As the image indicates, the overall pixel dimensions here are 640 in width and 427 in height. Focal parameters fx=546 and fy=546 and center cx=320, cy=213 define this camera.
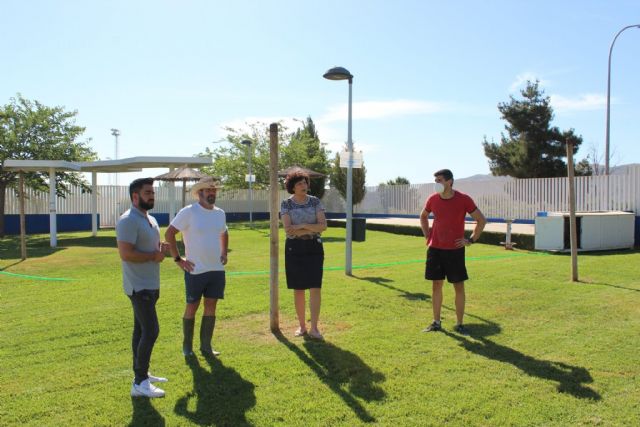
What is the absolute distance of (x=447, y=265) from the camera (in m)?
5.71

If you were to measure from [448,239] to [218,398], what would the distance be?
9.63 feet

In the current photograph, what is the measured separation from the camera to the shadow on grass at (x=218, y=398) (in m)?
3.56

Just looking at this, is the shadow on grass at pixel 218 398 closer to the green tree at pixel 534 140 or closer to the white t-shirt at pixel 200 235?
the white t-shirt at pixel 200 235

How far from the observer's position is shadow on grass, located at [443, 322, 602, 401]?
4055mm

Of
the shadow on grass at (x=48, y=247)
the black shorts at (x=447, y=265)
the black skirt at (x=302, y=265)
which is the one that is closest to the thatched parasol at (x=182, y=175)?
the shadow on grass at (x=48, y=247)

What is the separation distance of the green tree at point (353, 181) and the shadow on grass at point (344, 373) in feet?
93.5

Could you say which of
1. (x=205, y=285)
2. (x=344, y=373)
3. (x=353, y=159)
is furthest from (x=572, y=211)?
(x=205, y=285)

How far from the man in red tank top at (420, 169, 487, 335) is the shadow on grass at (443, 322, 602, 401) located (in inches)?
10.2

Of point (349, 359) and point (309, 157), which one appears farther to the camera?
point (309, 157)

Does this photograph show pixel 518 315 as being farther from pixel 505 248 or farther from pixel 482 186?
pixel 482 186

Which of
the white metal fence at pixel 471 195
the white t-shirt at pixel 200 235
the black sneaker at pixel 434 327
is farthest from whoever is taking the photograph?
the white metal fence at pixel 471 195

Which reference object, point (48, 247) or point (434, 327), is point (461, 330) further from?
point (48, 247)

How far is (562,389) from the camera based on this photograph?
159 inches

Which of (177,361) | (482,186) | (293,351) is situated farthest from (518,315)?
(482,186)
